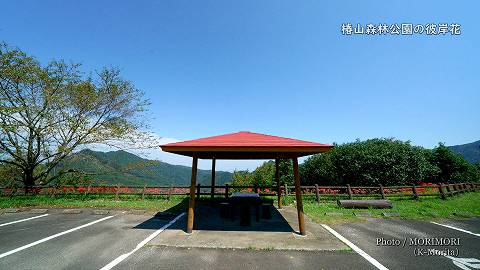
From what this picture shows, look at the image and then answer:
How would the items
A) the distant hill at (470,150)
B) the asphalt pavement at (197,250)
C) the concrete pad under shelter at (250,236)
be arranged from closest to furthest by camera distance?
the asphalt pavement at (197,250) → the concrete pad under shelter at (250,236) → the distant hill at (470,150)

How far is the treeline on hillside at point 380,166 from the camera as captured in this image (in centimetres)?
1627

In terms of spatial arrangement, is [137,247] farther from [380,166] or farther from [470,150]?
[470,150]

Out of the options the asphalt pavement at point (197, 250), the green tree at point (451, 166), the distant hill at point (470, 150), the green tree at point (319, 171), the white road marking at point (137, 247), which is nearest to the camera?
the white road marking at point (137, 247)

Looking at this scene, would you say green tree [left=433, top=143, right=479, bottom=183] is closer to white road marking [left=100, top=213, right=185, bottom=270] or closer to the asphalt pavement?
the asphalt pavement

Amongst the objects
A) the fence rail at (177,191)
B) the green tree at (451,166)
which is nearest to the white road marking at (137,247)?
the fence rail at (177,191)

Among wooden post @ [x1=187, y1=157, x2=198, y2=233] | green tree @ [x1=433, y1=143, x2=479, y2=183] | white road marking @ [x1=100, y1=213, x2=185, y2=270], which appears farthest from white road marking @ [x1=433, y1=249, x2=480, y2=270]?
green tree @ [x1=433, y1=143, x2=479, y2=183]

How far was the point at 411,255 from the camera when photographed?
5.95 metres

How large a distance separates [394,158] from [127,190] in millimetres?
17817

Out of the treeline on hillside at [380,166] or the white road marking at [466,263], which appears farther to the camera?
the treeline on hillside at [380,166]

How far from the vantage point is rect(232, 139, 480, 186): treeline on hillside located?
1627 cm

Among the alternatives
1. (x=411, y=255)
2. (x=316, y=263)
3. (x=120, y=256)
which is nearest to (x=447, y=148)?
(x=411, y=255)

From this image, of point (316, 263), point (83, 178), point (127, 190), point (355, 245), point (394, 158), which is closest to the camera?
point (316, 263)

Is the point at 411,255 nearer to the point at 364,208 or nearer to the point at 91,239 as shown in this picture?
the point at 364,208

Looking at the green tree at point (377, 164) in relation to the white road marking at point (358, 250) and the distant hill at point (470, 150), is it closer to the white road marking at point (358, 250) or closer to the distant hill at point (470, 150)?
the white road marking at point (358, 250)
